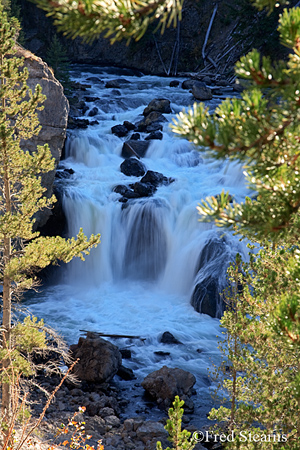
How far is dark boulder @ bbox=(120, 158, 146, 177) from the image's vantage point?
19.1m

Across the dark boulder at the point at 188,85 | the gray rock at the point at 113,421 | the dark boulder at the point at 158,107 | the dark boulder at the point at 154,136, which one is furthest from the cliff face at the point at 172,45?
the gray rock at the point at 113,421

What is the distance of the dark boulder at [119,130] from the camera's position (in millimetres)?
21725

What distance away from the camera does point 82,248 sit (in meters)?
7.66

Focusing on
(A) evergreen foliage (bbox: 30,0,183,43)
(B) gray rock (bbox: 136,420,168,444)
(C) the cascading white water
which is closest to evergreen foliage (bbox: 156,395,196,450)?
(A) evergreen foliage (bbox: 30,0,183,43)

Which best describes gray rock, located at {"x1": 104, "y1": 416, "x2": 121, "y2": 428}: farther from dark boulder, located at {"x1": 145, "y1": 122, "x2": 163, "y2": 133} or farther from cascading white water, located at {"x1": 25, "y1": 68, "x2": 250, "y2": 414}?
dark boulder, located at {"x1": 145, "y1": 122, "x2": 163, "y2": 133}

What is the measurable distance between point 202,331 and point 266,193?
1035 cm

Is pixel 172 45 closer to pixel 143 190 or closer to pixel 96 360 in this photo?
pixel 143 190

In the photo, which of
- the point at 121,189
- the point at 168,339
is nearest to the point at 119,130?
the point at 121,189

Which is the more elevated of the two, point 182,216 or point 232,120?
point 232,120

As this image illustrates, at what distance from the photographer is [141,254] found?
16469mm

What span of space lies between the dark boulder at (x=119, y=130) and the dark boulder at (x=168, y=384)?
1439 centimetres

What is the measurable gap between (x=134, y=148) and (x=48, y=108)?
6.47 m

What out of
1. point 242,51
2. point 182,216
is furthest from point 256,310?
point 242,51

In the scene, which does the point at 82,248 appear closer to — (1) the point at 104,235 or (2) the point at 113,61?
(1) the point at 104,235
